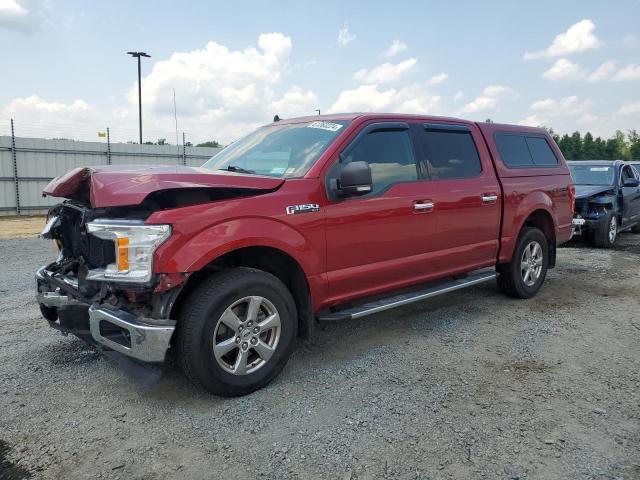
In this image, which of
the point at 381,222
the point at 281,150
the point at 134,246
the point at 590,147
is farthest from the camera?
the point at 590,147

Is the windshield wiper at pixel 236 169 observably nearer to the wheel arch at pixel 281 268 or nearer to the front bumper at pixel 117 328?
the wheel arch at pixel 281 268

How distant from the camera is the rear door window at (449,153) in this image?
4551mm

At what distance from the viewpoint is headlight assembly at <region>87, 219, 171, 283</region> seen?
2.90 meters

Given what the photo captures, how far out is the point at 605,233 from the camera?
9578 mm

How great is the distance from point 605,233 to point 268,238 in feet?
28.3

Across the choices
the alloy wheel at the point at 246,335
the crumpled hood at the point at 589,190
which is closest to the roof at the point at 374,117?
the alloy wheel at the point at 246,335

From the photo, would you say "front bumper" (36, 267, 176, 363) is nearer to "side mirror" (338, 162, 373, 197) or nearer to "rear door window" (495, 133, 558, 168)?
"side mirror" (338, 162, 373, 197)

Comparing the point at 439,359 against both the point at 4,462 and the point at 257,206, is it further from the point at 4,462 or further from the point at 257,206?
the point at 4,462

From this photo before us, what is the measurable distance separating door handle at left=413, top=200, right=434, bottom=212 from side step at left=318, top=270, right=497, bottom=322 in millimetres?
745

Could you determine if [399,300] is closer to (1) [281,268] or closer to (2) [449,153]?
(1) [281,268]

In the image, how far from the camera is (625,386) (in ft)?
11.2

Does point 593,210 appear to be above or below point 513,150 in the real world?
below

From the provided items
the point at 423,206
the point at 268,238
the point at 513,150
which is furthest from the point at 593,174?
the point at 268,238

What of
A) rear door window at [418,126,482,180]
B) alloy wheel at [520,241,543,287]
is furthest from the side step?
rear door window at [418,126,482,180]
